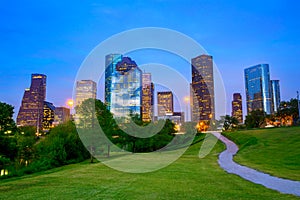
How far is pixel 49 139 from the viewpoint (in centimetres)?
3103

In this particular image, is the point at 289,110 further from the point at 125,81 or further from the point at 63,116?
the point at 125,81

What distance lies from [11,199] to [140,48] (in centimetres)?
788

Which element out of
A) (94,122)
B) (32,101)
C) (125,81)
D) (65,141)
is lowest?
(65,141)

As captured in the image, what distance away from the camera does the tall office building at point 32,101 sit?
114m

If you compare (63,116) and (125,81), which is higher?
(125,81)

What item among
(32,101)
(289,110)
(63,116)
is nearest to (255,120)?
(289,110)

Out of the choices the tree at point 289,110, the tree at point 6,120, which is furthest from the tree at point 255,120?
the tree at point 6,120

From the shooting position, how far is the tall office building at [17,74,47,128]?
374 feet

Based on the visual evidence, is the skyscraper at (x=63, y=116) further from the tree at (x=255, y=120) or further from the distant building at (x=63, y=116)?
the tree at (x=255, y=120)

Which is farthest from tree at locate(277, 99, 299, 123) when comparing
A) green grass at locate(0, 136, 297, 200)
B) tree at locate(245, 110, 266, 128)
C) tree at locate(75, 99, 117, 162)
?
green grass at locate(0, 136, 297, 200)

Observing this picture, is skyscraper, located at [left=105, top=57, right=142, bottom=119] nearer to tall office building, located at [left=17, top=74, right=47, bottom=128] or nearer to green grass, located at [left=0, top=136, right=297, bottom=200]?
green grass, located at [left=0, top=136, right=297, bottom=200]

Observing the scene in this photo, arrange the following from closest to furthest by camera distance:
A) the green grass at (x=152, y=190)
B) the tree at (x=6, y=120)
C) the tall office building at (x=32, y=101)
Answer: the green grass at (x=152, y=190) < the tree at (x=6, y=120) < the tall office building at (x=32, y=101)

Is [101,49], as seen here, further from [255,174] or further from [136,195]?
[255,174]

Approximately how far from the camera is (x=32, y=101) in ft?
386
